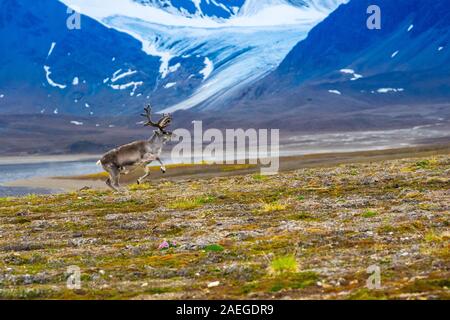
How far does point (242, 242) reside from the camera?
656 inches

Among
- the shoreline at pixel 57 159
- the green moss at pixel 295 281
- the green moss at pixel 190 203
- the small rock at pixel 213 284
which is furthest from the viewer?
the shoreline at pixel 57 159

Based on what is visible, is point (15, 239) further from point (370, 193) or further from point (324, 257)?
point (370, 193)

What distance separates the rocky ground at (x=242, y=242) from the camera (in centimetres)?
1195

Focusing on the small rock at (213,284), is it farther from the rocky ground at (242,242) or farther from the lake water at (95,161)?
the lake water at (95,161)

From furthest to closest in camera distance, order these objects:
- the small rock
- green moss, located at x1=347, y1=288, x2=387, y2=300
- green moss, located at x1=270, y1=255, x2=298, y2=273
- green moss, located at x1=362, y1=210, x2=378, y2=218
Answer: green moss, located at x1=362, y1=210, x2=378, y2=218, green moss, located at x1=270, y1=255, x2=298, y2=273, the small rock, green moss, located at x1=347, y1=288, x2=387, y2=300

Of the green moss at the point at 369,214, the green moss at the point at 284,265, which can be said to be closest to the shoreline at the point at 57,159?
the green moss at the point at 369,214

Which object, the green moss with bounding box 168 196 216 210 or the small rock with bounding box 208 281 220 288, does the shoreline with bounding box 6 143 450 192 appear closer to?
the green moss with bounding box 168 196 216 210

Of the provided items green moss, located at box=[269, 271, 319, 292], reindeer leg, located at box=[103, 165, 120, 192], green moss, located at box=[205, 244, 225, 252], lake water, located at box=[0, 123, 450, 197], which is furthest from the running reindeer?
lake water, located at box=[0, 123, 450, 197]

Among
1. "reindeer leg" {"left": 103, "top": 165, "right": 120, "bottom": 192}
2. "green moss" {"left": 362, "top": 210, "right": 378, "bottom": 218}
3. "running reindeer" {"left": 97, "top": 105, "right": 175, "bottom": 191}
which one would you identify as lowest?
"green moss" {"left": 362, "top": 210, "right": 378, "bottom": 218}

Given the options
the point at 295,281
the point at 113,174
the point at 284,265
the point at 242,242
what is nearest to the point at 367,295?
the point at 295,281

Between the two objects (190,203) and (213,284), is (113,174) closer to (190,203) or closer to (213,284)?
(190,203)

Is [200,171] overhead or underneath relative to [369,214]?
underneath

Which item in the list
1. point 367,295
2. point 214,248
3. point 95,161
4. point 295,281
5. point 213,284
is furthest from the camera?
point 95,161

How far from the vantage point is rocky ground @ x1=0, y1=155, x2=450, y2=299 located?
12.0 meters
